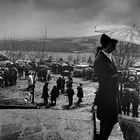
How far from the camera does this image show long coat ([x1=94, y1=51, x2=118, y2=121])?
3463 millimetres

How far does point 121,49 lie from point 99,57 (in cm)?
1603

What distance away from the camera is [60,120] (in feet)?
16.5

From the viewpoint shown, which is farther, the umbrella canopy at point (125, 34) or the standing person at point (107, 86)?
the umbrella canopy at point (125, 34)

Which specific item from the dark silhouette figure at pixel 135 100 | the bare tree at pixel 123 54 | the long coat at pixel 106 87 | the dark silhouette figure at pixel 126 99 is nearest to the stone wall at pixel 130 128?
the long coat at pixel 106 87

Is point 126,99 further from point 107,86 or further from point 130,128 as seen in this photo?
point 107,86

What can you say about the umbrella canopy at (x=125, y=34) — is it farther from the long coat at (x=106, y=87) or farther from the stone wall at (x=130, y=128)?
the stone wall at (x=130, y=128)

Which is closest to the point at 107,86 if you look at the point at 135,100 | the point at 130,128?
the point at 130,128

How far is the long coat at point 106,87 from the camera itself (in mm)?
3463

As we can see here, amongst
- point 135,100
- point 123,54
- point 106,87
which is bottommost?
point 135,100

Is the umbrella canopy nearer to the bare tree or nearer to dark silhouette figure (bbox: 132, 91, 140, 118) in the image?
dark silhouette figure (bbox: 132, 91, 140, 118)

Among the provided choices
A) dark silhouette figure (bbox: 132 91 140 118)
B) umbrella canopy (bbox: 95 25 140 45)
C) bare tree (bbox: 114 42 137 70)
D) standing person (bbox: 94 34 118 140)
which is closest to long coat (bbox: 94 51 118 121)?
standing person (bbox: 94 34 118 140)

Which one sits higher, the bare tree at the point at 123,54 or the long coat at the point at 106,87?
the bare tree at the point at 123,54

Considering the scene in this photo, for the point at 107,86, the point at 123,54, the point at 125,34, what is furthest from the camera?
the point at 123,54

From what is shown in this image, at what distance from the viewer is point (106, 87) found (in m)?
3.49
